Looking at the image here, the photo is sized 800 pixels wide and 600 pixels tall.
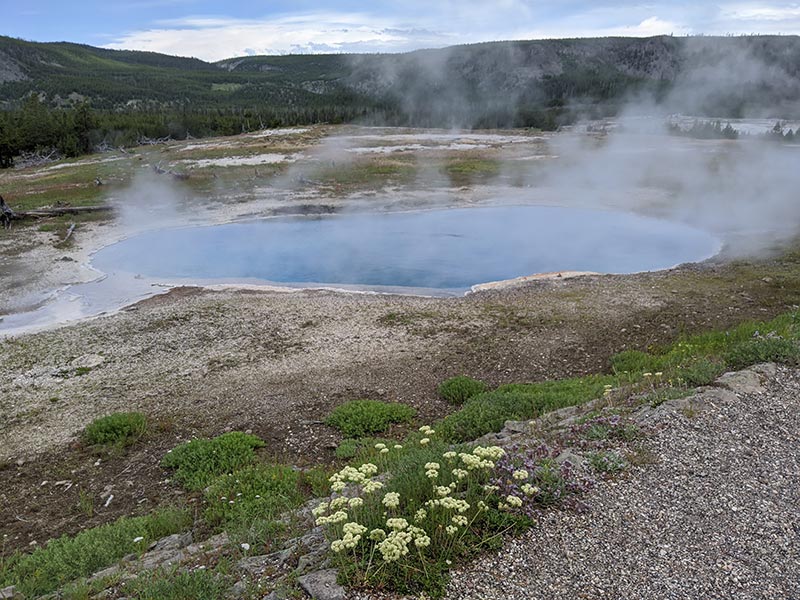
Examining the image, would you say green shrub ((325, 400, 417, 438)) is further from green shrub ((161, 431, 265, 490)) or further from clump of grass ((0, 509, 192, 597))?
clump of grass ((0, 509, 192, 597))

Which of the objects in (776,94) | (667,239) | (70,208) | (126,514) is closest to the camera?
(126,514)

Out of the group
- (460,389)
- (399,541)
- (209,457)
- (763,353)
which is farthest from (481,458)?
(460,389)

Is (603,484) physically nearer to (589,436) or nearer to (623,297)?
(589,436)

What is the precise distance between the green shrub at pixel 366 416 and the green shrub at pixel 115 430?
128 inches

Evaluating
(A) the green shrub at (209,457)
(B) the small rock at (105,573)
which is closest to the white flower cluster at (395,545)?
(B) the small rock at (105,573)

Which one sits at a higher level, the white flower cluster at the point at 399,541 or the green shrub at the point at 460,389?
the white flower cluster at the point at 399,541

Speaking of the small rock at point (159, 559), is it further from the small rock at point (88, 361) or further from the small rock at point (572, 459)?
the small rock at point (88, 361)

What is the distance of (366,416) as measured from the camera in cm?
993

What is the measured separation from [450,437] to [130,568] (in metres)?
4.54

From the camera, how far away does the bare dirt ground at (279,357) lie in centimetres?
909

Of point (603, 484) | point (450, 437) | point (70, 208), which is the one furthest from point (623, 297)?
point (70, 208)

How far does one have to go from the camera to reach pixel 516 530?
4.79 metres

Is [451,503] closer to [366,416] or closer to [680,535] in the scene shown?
[680,535]

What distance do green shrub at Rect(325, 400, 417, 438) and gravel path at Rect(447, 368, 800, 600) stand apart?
467cm
